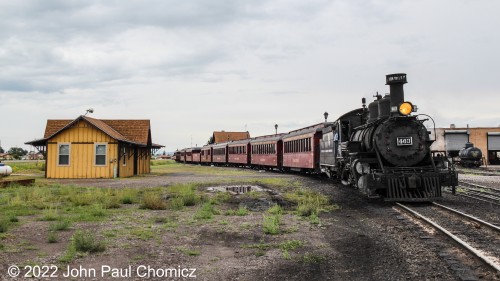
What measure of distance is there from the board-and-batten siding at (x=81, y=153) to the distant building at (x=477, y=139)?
41451 millimetres

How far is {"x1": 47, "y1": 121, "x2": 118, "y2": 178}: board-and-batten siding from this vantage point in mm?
25328

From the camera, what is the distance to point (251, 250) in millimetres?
6980

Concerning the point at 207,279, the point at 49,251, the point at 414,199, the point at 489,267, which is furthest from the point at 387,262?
the point at 414,199

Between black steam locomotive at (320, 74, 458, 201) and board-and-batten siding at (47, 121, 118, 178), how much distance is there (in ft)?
53.0

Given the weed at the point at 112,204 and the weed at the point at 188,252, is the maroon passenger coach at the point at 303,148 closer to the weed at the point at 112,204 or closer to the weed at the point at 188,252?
the weed at the point at 112,204

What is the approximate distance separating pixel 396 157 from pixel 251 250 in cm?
743

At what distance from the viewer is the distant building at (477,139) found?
5284 cm

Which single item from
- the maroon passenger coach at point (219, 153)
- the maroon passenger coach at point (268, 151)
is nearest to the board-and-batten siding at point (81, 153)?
the maroon passenger coach at point (268, 151)

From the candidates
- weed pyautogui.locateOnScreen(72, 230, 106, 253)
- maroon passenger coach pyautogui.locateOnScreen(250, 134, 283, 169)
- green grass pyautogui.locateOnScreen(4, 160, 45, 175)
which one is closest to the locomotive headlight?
weed pyautogui.locateOnScreen(72, 230, 106, 253)

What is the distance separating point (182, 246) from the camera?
23.7ft

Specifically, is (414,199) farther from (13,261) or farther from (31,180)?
(31,180)

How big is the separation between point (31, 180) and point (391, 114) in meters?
15.8

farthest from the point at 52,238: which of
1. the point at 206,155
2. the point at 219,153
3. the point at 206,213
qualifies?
the point at 206,155

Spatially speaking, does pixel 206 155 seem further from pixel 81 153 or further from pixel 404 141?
pixel 404 141
